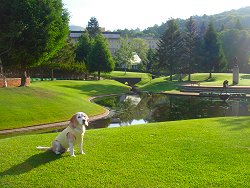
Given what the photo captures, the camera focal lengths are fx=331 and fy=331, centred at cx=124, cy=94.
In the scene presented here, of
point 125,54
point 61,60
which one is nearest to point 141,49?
point 125,54

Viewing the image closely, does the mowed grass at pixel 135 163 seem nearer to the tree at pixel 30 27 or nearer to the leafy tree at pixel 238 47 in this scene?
the tree at pixel 30 27

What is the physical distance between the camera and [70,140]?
862cm

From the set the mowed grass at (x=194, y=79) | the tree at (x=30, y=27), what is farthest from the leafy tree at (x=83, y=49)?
the tree at (x=30, y=27)

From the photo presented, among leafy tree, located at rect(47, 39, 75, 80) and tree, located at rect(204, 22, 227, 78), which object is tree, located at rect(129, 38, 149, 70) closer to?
tree, located at rect(204, 22, 227, 78)

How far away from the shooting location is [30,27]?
98.5 ft

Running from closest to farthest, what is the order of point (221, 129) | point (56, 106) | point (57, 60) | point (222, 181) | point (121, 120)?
point (222, 181), point (221, 129), point (121, 120), point (56, 106), point (57, 60)

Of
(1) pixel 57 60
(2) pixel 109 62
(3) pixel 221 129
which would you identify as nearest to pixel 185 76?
(2) pixel 109 62

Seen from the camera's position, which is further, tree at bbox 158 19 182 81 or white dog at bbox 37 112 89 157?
tree at bbox 158 19 182 81

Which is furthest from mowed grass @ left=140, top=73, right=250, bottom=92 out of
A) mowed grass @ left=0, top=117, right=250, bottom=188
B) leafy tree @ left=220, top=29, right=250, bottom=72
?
mowed grass @ left=0, top=117, right=250, bottom=188

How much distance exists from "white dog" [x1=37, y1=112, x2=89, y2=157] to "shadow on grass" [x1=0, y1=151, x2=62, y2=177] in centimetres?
24

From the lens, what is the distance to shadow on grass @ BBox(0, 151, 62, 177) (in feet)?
27.1

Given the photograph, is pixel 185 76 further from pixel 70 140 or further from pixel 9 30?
pixel 70 140

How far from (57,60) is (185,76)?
26.0 metres

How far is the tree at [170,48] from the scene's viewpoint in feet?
222
